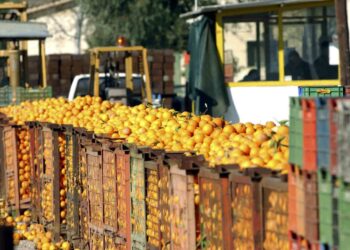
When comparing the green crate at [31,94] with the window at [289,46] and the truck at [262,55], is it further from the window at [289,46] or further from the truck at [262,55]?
the window at [289,46]

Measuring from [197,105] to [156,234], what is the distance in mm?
16035

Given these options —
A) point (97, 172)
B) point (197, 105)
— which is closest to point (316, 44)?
point (197, 105)

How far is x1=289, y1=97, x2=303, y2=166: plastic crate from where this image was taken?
6.68m

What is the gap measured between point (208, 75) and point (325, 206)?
19.4 m

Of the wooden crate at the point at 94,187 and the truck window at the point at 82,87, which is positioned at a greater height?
the truck window at the point at 82,87

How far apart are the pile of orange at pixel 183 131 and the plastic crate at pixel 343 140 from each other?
4.17 ft

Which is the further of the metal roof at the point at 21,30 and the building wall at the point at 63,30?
the building wall at the point at 63,30

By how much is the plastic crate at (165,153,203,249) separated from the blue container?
90.4 inches

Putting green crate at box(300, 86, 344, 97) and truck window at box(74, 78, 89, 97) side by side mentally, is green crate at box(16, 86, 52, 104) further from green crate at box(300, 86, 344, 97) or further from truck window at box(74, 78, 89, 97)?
green crate at box(300, 86, 344, 97)

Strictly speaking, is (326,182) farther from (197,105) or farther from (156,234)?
(197,105)

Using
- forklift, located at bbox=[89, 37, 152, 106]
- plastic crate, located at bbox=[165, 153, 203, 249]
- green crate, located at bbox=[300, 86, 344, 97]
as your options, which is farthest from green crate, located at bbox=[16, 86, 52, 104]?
plastic crate, located at bbox=[165, 153, 203, 249]

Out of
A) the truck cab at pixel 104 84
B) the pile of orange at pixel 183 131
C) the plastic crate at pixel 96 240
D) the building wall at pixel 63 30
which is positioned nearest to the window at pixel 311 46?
the truck cab at pixel 104 84

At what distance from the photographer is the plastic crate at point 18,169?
1638cm

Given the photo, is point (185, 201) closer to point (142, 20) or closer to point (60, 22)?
point (142, 20)
